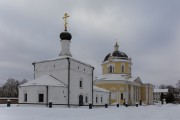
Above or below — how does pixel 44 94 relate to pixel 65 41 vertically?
below

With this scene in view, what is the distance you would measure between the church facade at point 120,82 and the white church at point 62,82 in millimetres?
13590

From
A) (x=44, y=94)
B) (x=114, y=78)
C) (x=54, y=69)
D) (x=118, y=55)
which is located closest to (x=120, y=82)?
(x=114, y=78)

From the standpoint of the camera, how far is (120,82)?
51.1m

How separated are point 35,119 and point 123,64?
4306 cm

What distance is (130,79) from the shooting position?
5416cm

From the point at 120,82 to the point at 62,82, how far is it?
70.2 feet

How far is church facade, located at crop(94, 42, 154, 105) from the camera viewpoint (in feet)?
168

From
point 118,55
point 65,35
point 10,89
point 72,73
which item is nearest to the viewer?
point 72,73

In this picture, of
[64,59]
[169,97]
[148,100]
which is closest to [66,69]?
[64,59]

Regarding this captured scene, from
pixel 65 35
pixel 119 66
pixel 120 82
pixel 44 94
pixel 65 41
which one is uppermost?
pixel 65 35

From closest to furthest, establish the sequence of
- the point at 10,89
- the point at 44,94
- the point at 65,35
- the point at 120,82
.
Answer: the point at 44,94, the point at 65,35, the point at 120,82, the point at 10,89

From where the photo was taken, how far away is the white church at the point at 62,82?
96.3 ft

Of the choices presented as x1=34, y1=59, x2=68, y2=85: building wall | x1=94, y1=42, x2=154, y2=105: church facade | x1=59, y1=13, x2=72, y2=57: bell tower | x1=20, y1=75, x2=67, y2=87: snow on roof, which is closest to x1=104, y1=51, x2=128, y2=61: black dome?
x1=94, y1=42, x2=154, y2=105: church facade

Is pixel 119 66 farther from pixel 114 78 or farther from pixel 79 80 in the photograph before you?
pixel 79 80
